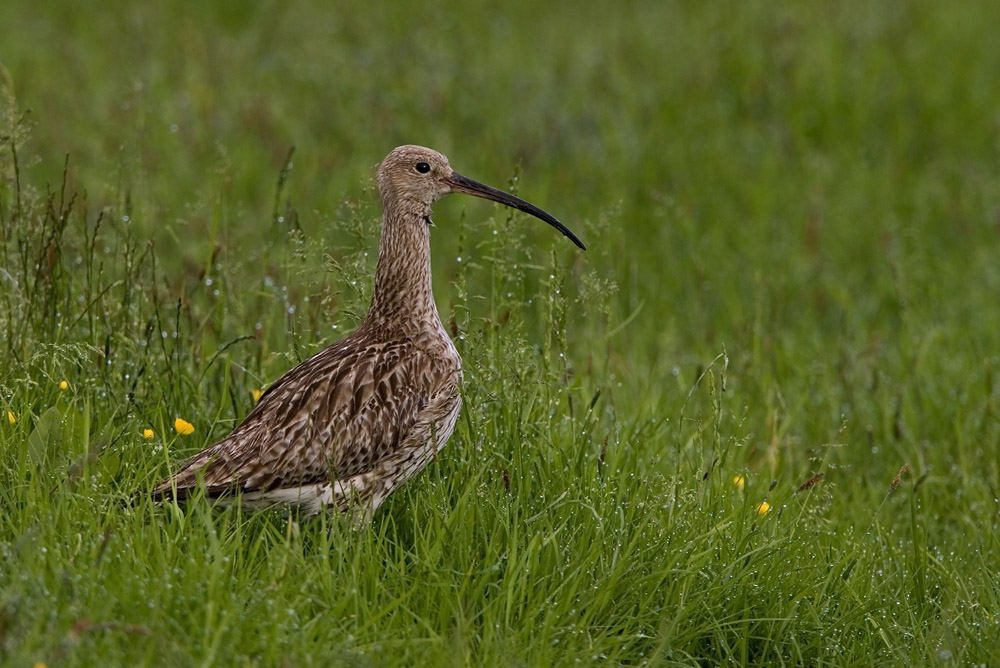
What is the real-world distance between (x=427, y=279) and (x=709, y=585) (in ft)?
5.57

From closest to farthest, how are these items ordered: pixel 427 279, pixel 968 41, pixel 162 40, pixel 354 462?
pixel 354 462, pixel 427 279, pixel 968 41, pixel 162 40

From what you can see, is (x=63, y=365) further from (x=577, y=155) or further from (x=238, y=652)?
(x=577, y=155)

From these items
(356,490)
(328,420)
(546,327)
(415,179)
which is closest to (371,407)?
(328,420)

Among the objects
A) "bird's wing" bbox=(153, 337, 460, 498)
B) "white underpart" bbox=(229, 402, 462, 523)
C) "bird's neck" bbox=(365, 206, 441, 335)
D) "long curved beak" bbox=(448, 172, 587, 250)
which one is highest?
"long curved beak" bbox=(448, 172, 587, 250)

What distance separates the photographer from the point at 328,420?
5.05 metres

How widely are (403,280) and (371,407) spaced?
615 millimetres

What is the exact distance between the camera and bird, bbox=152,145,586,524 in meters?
4.90

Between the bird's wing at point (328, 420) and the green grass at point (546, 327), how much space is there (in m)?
0.18

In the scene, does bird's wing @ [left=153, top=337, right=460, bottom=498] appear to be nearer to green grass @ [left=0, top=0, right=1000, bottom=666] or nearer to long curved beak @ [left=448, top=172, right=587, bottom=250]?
green grass @ [left=0, top=0, right=1000, bottom=666]

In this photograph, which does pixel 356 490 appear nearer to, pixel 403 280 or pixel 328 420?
pixel 328 420

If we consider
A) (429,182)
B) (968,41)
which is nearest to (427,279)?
(429,182)

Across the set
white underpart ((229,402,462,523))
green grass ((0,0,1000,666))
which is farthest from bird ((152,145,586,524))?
green grass ((0,0,1000,666))

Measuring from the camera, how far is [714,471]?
5734mm

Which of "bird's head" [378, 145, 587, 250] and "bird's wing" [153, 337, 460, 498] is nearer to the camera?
"bird's wing" [153, 337, 460, 498]
